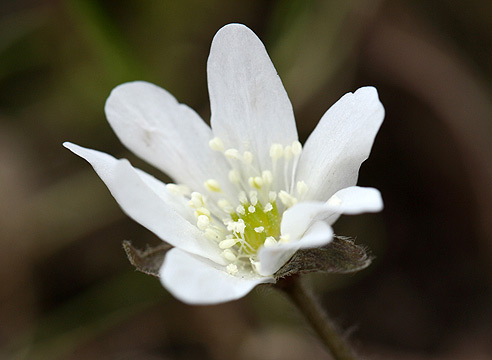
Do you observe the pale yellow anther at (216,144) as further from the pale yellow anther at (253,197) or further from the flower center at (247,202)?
the pale yellow anther at (253,197)

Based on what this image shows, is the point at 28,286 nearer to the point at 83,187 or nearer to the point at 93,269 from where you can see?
the point at 93,269

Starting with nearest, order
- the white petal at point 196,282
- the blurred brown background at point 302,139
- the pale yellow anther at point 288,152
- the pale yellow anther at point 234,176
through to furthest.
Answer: the white petal at point 196,282
the pale yellow anther at point 288,152
the pale yellow anther at point 234,176
the blurred brown background at point 302,139

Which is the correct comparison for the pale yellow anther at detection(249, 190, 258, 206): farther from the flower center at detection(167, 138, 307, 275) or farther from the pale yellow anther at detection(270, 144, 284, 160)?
the pale yellow anther at detection(270, 144, 284, 160)

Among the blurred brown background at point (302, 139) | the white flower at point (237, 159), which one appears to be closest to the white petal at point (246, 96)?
the white flower at point (237, 159)

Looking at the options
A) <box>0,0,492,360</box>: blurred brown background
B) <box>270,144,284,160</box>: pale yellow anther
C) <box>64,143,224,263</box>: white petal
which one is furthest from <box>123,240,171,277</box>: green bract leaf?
<box>0,0,492,360</box>: blurred brown background

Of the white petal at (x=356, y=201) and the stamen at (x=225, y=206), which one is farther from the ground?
the white petal at (x=356, y=201)

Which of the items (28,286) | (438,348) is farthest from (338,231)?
(28,286)
